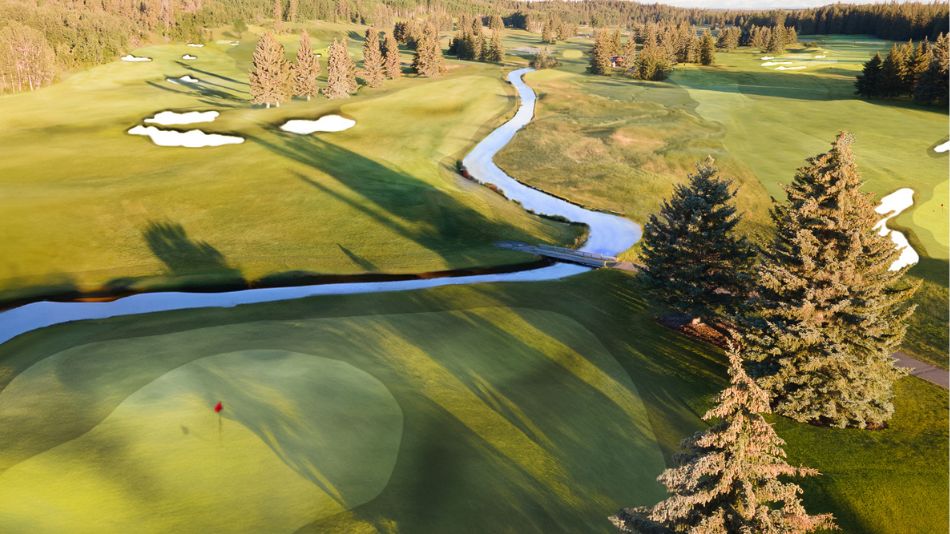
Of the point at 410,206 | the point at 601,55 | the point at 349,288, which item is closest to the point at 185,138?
the point at 410,206

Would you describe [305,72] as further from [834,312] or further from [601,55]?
[834,312]

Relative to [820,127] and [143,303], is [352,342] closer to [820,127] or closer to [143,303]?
[143,303]

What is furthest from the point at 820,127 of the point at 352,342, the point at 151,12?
the point at 151,12

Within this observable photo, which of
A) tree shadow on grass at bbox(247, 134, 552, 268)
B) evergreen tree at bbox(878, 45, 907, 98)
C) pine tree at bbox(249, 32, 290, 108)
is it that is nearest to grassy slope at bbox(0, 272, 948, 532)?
tree shadow on grass at bbox(247, 134, 552, 268)

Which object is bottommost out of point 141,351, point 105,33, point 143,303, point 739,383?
point 143,303

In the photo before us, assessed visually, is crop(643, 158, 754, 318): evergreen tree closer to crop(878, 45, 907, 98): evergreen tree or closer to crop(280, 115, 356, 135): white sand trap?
crop(280, 115, 356, 135): white sand trap

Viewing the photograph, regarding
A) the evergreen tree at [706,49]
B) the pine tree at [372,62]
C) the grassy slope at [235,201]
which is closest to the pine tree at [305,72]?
the pine tree at [372,62]

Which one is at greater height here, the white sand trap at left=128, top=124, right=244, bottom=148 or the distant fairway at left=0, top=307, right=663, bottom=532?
the white sand trap at left=128, top=124, right=244, bottom=148
